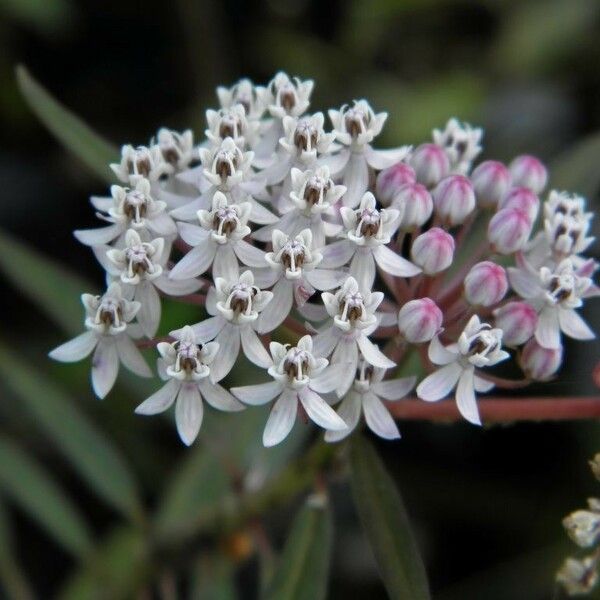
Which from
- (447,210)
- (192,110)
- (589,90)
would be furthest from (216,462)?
(589,90)

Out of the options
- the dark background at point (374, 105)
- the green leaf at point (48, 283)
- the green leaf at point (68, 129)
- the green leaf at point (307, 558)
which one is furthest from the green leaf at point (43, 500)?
the green leaf at point (68, 129)

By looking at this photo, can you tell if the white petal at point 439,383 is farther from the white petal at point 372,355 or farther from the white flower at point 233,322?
the white flower at point 233,322

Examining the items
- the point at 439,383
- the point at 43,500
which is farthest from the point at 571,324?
the point at 43,500

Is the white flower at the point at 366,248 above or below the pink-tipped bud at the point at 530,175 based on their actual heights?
below

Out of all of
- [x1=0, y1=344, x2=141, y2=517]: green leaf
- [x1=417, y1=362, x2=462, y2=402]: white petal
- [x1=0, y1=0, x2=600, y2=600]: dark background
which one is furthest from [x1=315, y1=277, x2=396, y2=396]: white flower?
[x1=0, y1=0, x2=600, y2=600]: dark background

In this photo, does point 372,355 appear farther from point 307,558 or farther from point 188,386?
point 307,558

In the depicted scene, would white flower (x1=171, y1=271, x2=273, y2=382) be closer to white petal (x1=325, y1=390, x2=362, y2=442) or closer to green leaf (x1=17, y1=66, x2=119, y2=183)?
white petal (x1=325, y1=390, x2=362, y2=442)
